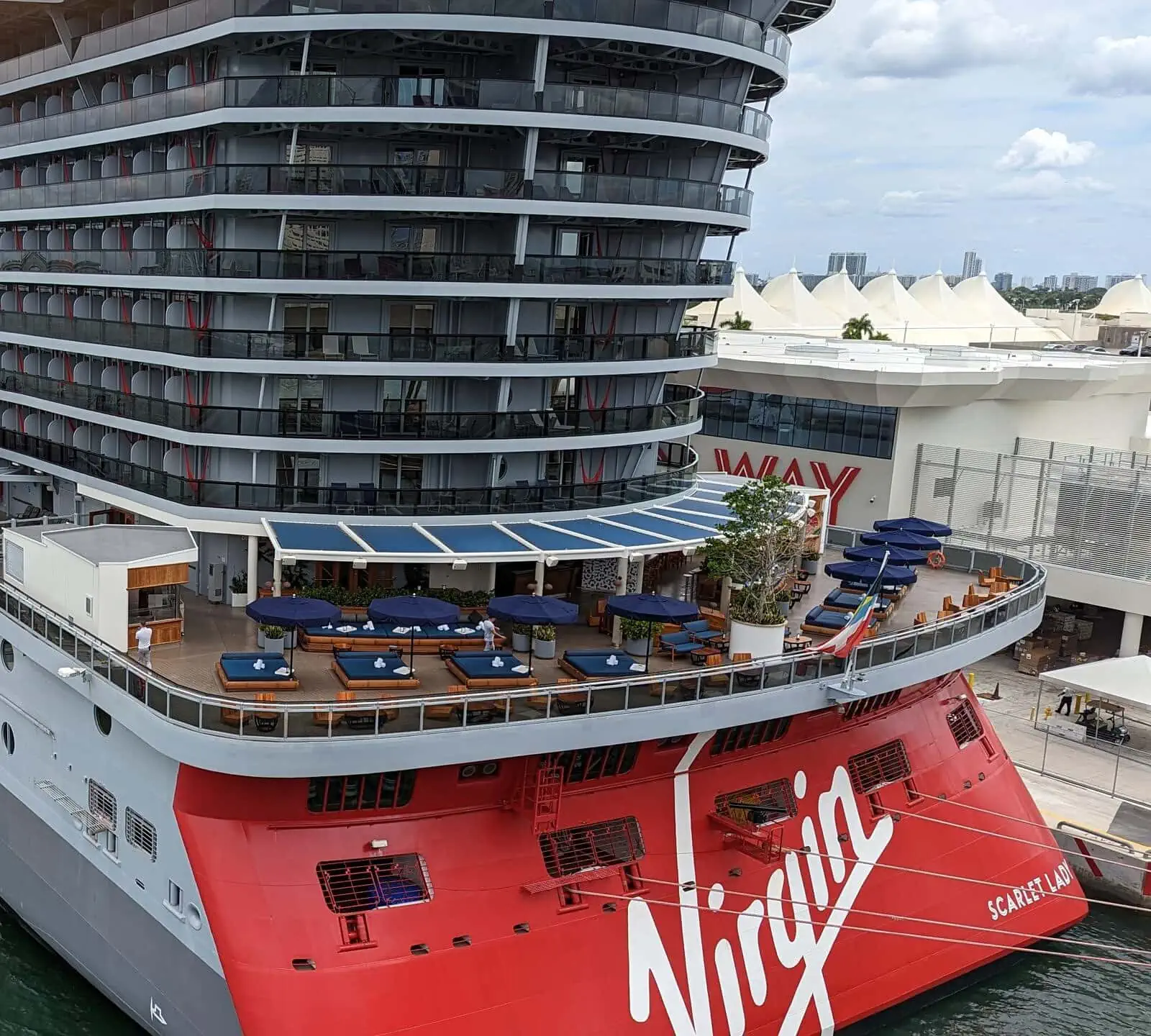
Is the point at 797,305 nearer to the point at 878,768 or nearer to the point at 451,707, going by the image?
the point at 878,768

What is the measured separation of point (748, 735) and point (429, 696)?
7072 mm

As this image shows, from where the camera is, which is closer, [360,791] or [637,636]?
[360,791]

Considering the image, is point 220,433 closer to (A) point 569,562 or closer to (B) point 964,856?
(A) point 569,562

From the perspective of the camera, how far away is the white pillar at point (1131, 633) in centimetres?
4731

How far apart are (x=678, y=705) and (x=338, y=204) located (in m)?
12.1

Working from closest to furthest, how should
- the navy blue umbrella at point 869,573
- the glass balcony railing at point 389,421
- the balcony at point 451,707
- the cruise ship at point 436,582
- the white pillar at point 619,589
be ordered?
the balcony at point 451,707, the cruise ship at point 436,582, the white pillar at point 619,589, the glass balcony railing at point 389,421, the navy blue umbrella at point 869,573

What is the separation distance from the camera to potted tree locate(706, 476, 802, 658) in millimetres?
24797

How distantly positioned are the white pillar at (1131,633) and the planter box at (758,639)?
2756 centimetres

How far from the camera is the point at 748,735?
2517 centimetres

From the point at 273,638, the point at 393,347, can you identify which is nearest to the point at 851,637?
the point at 273,638

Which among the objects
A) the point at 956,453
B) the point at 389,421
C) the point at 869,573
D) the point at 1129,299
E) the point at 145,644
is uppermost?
the point at 1129,299

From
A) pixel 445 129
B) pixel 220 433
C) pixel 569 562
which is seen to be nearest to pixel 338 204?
pixel 445 129

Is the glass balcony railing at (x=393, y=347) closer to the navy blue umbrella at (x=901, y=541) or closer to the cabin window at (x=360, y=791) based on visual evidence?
the navy blue umbrella at (x=901, y=541)

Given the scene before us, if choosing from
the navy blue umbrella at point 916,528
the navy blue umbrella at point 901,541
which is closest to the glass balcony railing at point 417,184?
the navy blue umbrella at point 901,541
